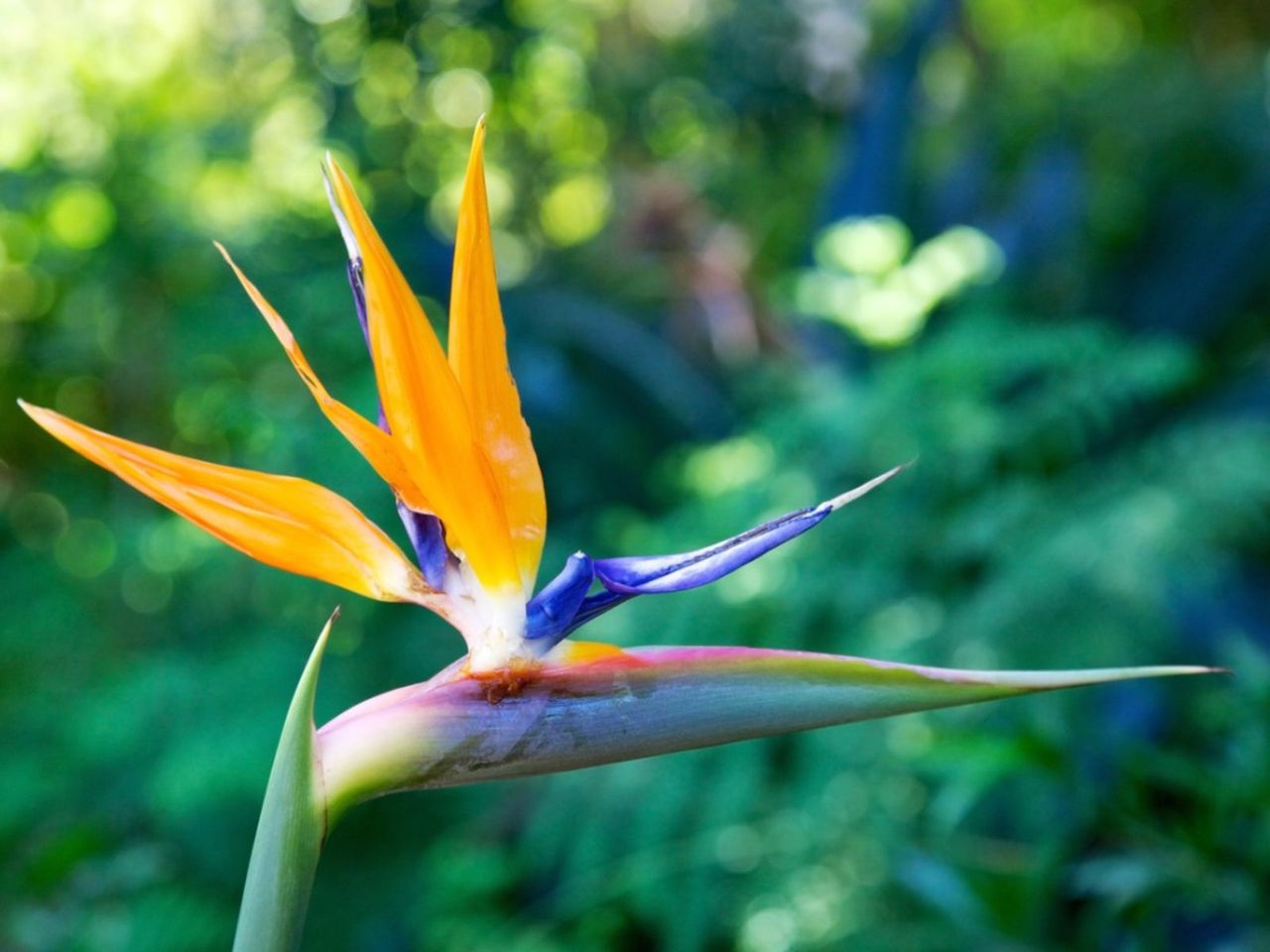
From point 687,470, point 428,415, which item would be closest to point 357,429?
point 428,415

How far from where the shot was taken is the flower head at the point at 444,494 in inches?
12.2

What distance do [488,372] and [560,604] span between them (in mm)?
67

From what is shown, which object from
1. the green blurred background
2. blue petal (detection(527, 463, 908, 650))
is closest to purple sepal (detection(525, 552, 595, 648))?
blue petal (detection(527, 463, 908, 650))

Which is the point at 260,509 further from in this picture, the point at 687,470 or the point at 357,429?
the point at 687,470

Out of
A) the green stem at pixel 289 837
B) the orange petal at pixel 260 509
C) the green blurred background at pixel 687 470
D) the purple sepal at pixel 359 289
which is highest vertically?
Answer: the purple sepal at pixel 359 289

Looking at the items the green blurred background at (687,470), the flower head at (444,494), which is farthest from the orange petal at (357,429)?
the green blurred background at (687,470)

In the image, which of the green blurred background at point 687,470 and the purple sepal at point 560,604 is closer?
the purple sepal at point 560,604

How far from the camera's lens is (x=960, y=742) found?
2.60ft

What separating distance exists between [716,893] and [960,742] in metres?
0.41

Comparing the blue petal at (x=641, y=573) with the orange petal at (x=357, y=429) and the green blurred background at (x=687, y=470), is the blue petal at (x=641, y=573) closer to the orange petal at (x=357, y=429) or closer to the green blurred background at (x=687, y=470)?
the orange petal at (x=357, y=429)

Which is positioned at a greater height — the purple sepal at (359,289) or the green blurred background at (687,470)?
the purple sepal at (359,289)

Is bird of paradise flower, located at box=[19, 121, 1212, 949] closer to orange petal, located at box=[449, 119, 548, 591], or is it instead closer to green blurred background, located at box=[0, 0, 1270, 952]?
orange petal, located at box=[449, 119, 548, 591]

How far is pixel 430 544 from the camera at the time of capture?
0.36 meters

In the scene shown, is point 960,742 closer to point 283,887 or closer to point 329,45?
point 283,887
